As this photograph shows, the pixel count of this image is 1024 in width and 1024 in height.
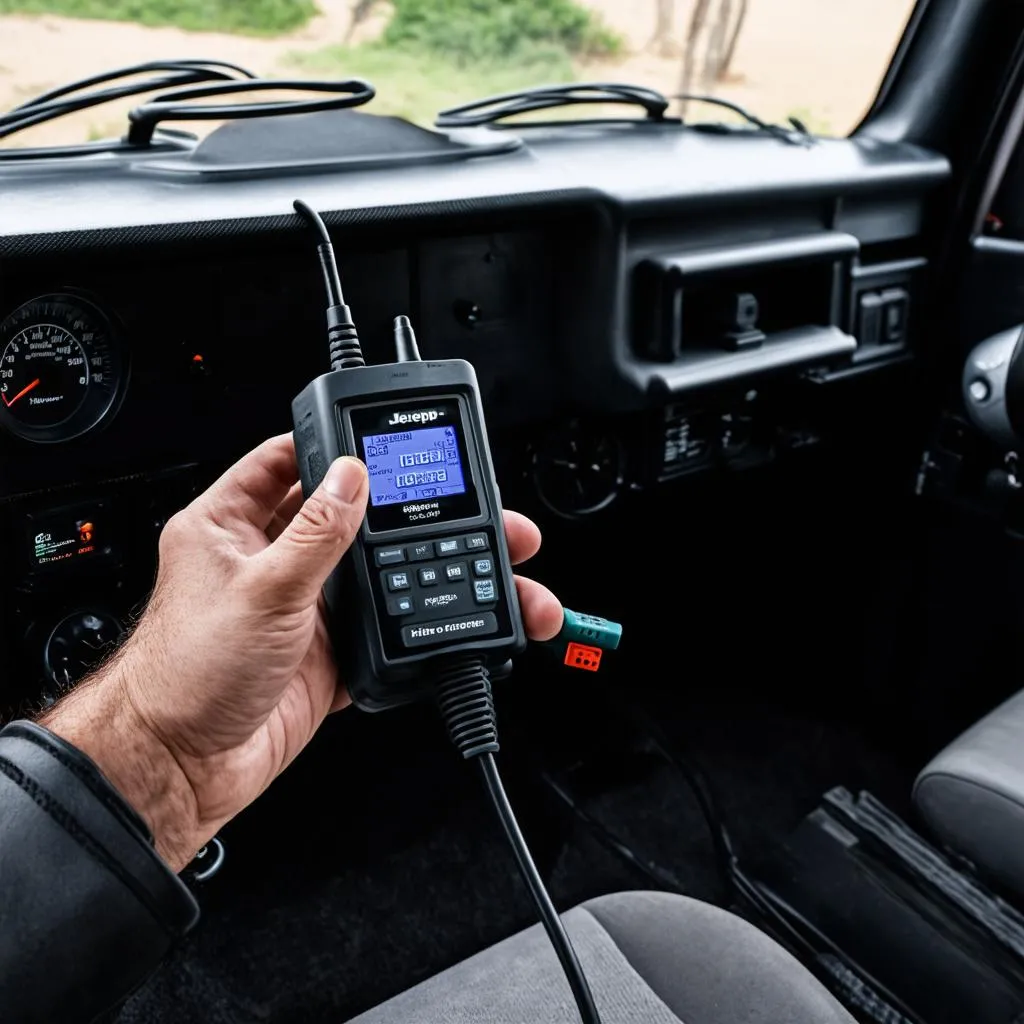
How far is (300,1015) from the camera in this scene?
159cm

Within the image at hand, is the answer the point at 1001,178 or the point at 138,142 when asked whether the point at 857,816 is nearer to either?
the point at 1001,178

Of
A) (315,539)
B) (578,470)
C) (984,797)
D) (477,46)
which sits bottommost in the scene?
(984,797)

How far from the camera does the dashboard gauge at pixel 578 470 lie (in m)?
1.65

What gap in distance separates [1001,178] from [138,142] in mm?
1411

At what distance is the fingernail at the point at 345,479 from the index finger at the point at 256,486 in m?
0.18

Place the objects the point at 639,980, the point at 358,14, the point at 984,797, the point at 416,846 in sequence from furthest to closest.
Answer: the point at 416,846 → the point at 358,14 → the point at 984,797 → the point at 639,980

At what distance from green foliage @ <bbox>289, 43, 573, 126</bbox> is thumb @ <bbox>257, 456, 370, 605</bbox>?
87cm

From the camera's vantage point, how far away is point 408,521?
0.94 m

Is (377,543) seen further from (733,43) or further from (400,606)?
(733,43)

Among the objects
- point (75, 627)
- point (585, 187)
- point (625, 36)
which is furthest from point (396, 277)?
point (625, 36)

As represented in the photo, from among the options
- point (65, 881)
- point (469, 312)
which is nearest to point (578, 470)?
point (469, 312)

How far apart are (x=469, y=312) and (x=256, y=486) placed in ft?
1.80

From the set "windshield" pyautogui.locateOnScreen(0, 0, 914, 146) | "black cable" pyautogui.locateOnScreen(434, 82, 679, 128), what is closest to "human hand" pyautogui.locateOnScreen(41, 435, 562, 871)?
"windshield" pyautogui.locateOnScreen(0, 0, 914, 146)

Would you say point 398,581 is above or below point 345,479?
below
